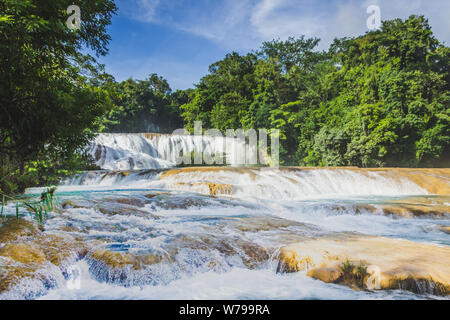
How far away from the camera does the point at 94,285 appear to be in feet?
9.04

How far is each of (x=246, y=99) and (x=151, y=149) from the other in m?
13.1

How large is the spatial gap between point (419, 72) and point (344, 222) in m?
20.7

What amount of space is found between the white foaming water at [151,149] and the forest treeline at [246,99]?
3.93 metres

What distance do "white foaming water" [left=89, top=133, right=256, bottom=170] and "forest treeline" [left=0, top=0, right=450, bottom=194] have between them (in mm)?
3931

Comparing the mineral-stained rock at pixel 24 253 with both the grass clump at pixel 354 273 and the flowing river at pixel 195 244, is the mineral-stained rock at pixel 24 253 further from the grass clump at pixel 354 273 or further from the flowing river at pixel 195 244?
the grass clump at pixel 354 273

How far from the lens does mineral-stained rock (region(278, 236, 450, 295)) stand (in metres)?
2.59

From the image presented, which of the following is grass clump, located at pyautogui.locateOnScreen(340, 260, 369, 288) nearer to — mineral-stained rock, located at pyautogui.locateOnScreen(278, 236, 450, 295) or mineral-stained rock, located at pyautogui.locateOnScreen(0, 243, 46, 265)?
mineral-stained rock, located at pyautogui.locateOnScreen(278, 236, 450, 295)

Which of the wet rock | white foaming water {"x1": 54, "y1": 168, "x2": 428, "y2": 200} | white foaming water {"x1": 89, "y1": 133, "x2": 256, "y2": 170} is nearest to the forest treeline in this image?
the wet rock

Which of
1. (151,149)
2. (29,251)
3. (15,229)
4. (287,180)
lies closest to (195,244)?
(29,251)

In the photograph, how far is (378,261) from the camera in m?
2.96

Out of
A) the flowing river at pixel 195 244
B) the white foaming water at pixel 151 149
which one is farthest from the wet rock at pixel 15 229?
the white foaming water at pixel 151 149

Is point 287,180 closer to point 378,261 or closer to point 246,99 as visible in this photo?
point 378,261

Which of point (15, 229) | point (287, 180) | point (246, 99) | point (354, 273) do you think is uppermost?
point (246, 99)
